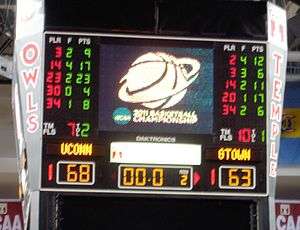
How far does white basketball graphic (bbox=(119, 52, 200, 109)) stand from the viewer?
7336 mm

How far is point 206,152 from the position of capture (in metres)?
7.30

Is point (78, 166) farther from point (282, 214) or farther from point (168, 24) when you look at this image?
point (282, 214)

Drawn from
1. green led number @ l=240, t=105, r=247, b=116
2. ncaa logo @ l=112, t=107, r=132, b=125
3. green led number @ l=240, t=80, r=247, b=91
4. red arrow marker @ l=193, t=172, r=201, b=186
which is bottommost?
red arrow marker @ l=193, t=172, r=201, b=186

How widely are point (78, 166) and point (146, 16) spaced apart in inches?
59.4

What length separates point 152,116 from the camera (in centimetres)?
731

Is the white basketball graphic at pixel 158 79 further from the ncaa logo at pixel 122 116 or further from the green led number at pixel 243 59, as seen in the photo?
the green led number at pixel 243 59

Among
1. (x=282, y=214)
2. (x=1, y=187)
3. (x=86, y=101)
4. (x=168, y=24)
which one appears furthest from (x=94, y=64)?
(x=1, y=187)

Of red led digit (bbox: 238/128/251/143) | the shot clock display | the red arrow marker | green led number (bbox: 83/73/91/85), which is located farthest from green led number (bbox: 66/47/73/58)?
red led digit (bbox: 238/128/251/143)

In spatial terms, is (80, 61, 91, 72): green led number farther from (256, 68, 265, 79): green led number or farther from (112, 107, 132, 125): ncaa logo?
(256, 68, 265, 79): green led number

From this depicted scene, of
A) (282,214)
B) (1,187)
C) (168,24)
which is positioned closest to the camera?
(168,24)

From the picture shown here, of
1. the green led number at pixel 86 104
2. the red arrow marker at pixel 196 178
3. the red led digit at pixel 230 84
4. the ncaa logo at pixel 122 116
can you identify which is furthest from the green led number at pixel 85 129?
the red led digit at pixel 230 84

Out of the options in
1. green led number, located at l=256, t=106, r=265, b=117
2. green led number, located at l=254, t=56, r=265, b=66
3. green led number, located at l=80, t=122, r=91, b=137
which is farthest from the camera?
green led number, located at l=254, t=56, r=265, b=66

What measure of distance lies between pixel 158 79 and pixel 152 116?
1.14 feet

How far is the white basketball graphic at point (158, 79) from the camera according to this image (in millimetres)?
7336
